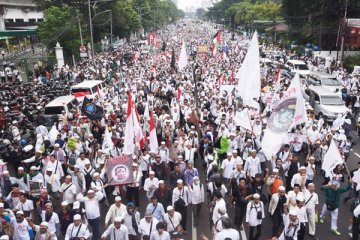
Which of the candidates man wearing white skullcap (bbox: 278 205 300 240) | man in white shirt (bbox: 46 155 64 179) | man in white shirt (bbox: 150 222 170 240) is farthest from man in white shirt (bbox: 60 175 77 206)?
man wearing white skullcap (bbox: 278 205 300 240)

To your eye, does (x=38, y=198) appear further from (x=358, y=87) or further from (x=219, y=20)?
(x=219, y=20)

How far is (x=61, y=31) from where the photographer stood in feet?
115

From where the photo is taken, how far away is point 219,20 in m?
142

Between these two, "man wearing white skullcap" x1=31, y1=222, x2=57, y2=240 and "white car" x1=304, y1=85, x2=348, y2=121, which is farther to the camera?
"white car" x1=304, y1=85, x2=348, y2=121

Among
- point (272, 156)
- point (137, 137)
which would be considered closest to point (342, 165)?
point (272, 156)

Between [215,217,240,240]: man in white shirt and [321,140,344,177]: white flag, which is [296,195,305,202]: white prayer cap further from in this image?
[215,217,240,240]: man in white shirt

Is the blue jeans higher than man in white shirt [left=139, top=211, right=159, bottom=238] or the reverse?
the reverse

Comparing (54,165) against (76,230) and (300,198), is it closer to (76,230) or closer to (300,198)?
(76,230)

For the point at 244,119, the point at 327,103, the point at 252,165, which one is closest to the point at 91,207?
the point at 252,165

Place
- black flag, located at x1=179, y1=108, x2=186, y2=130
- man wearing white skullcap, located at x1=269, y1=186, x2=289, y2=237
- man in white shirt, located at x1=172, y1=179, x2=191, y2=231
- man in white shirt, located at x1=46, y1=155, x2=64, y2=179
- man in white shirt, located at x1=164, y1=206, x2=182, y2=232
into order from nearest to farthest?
man in white shirt, located at x1=164, y1=206, x2=182, y2=232
man wearing white skullcap, located at x1=269, y1=186, x2=289, y2=237
man in white shirt, located at x1=172, y1=179, x2=191, y2=231
man in white shirt, located at x1=46, y1=155, x2=64, y2=179
black flag, located at x1=179, y1=108, x2=186, y2=130

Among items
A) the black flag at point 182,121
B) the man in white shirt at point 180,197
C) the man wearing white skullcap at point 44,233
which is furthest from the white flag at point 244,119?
the man wearing white skullcap at point 44,233

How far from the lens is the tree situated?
3509 centimetres

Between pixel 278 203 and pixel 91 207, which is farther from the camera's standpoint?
pixel 278 203

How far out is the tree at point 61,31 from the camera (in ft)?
115
